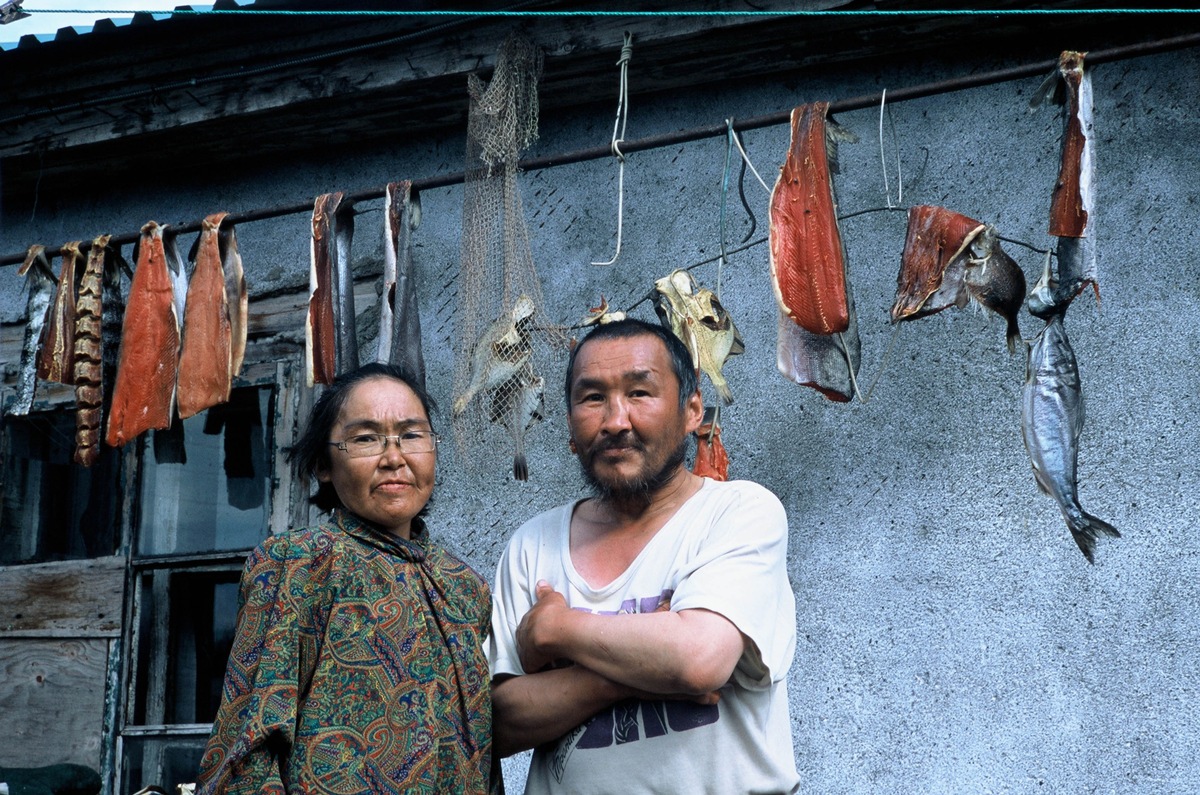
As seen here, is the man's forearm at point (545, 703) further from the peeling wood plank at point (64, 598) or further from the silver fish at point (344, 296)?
the peeling wood plank at point (64, 598)

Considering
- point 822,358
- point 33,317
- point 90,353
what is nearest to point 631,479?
point 822,358

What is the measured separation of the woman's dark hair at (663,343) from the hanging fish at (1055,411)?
1.07m

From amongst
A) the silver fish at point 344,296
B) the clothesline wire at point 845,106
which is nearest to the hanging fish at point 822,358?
the clothesline wire at point 845,106

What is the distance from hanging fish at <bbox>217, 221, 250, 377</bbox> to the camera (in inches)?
170

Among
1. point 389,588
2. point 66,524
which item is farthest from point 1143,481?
point 66,524

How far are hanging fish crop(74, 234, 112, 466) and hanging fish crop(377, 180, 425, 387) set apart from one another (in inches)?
44.4

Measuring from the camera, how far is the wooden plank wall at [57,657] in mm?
4898

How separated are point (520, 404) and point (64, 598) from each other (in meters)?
2.32

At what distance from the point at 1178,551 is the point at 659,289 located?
5.63 feet

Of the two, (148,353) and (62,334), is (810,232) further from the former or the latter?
(62,334)

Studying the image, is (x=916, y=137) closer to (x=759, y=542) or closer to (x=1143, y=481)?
(x=1143, y=481)

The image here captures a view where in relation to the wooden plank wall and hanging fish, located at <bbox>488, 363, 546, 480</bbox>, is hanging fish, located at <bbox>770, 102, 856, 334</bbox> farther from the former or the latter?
the wooden plank wall

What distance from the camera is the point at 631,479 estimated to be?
9.11 feet

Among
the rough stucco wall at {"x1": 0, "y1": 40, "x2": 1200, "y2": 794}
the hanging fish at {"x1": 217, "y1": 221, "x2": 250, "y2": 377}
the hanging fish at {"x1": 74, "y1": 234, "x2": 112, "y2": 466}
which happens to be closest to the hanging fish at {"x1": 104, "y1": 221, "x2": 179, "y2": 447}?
the hanging fish at {"x1": 74, "y1": 234, "x2": 112, "y2": 466}
